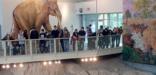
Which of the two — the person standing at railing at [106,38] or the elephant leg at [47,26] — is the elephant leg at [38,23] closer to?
the elephant leg at [47,26]

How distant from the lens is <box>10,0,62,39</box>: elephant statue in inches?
981

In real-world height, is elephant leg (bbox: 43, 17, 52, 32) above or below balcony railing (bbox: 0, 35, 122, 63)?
above

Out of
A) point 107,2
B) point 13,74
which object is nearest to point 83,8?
point 107,2

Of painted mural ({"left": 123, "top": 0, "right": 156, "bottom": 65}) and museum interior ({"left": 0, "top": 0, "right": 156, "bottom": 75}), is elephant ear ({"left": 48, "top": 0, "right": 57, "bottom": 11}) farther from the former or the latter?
painted mural ({"left": 123, "top": 0, "right": 156, "bottom": 65})

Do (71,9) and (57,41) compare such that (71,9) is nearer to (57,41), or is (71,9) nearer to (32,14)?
(32,14)

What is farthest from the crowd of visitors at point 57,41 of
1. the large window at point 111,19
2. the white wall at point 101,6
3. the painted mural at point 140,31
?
the large window at point 111,19

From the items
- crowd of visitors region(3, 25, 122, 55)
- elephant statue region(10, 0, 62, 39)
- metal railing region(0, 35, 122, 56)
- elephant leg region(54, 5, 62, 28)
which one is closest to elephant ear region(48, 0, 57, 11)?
elephant statue region(10, 0, 62, 39)

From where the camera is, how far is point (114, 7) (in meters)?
29.3

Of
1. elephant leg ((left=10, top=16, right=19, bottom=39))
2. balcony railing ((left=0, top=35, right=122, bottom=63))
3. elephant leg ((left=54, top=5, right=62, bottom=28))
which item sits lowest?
balcony railing ((left=0, top=35, right=122, bottom=63))

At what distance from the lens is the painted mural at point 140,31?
23.5 m

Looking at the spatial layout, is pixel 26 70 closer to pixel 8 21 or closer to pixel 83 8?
pixel 8 21

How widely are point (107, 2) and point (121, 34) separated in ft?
15.4

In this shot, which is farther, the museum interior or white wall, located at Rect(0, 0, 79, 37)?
white wall, located at Rect(0, 0, 79, 37)

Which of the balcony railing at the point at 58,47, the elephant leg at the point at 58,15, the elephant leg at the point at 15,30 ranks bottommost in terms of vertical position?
the balcony railing at the point at 58,47
